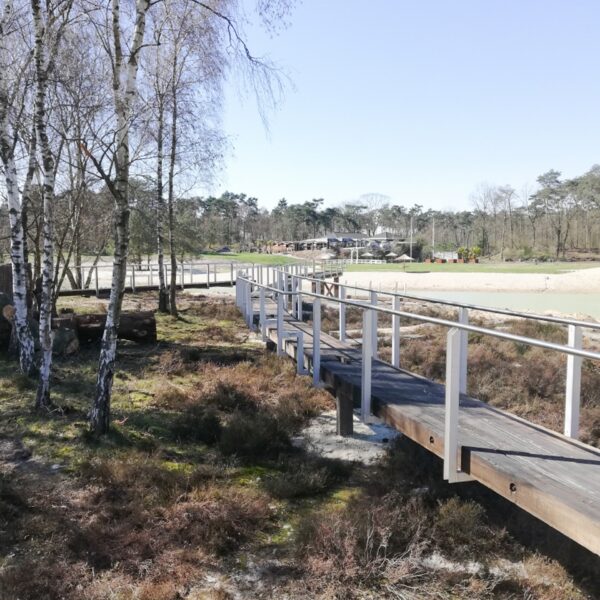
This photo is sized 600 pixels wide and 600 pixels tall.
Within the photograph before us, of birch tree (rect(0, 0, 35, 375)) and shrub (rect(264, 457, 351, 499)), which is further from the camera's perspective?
birch tree (rect(0, 0, 35, 375))

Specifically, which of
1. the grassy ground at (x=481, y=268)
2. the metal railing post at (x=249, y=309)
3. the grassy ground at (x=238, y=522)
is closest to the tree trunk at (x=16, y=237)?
the grassy ground at (x=238, y=522)

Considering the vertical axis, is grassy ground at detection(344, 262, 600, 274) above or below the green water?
above

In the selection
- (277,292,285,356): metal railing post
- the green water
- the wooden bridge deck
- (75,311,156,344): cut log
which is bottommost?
the green water

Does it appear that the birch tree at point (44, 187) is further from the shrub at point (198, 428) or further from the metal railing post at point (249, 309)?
the metal railing post at point (249, 309)

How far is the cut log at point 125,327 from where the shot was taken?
36.2 ft

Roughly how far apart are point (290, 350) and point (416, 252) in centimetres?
8021

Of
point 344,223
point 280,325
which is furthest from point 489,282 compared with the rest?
point 344,223

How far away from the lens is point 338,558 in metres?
3.62

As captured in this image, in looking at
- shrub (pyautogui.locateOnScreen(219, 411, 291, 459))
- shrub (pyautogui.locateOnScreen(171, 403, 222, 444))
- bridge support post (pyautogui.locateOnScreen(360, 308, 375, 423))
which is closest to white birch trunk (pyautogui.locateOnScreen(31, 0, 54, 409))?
shrub (pyautogui.locateOnScreen(171, 403, 222, 444))

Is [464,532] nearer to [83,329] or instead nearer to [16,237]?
[16,237]

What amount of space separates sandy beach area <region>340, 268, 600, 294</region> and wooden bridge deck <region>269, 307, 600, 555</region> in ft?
120

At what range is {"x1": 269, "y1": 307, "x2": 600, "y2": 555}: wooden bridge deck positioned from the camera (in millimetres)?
2664

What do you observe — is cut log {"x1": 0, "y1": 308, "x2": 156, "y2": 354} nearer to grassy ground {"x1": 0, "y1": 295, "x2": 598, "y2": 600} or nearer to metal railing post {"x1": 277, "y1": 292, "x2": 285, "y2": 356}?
grassy ground {"x1": 0, "y1": 295, "x2": 598, "y2": 600}

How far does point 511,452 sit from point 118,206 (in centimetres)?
454
